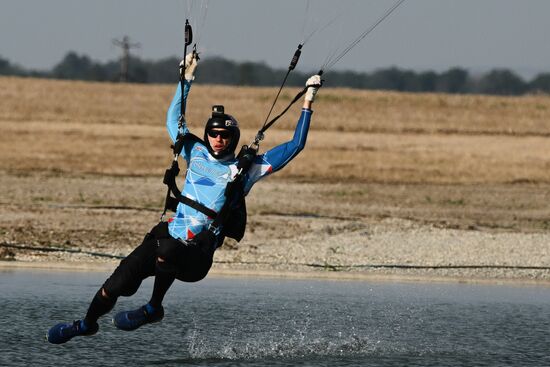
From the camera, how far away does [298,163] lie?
37156 millimetres

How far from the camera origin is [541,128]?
154 feet

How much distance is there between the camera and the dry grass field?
73.5 ft

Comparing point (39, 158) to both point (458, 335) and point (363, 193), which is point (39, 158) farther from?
point (458, 335)

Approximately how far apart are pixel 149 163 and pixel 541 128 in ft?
56.2

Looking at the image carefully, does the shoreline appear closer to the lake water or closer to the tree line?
the lake water

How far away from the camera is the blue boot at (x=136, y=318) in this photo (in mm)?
9641

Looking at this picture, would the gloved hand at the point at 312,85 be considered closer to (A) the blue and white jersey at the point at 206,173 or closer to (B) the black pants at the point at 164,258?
(A) the blue and white jersey at the point at 206,173

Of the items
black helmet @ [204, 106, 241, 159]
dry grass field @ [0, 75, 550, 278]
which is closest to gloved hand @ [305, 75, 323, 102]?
black helmet @ [204, 106, 241, 159]

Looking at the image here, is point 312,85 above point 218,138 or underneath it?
above

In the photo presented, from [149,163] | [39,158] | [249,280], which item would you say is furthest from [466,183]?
[249,280]

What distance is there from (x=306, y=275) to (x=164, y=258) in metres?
6.21

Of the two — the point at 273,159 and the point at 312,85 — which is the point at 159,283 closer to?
the point at 273,159

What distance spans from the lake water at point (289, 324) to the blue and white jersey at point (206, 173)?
1098 millimetres

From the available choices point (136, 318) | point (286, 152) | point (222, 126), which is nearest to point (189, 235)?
point (136, 318)
